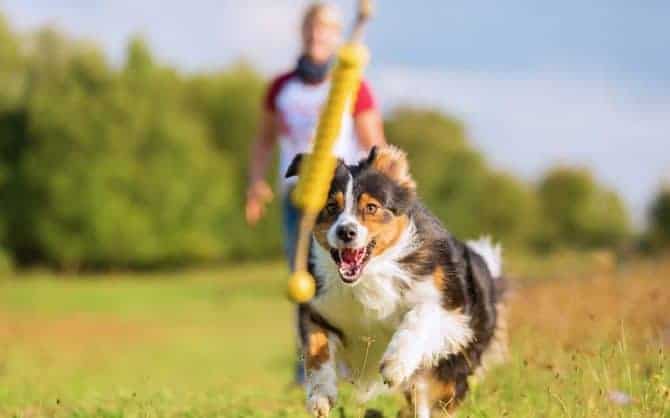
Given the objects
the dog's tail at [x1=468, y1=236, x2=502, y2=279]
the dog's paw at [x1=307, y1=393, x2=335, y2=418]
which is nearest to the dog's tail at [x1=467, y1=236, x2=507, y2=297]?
the dog's tail at [x1=468, y1=236, x2=502, y2=279]

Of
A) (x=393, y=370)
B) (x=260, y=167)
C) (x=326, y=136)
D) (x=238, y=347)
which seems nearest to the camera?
(x=326, y=136)

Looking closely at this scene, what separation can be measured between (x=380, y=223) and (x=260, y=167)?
134 inches

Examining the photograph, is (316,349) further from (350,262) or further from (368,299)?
(350,262)

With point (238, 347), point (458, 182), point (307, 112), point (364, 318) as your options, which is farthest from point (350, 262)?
point (458, 182)

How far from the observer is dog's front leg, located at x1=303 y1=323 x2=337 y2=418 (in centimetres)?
463

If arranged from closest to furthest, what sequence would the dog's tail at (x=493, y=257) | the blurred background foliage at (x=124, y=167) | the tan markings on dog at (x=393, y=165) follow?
the tan markings on dog at (x=393, y=165), the dog's tail at (x=493, y=257), the blurred background foliage at (x=124, y=167)

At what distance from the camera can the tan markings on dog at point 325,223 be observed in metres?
4.66

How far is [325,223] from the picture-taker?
15.4 feet

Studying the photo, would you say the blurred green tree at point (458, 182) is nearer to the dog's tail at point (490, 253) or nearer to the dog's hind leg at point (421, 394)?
the dog's tail at point (490, 253)

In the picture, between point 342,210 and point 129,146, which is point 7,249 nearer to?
point 129,146

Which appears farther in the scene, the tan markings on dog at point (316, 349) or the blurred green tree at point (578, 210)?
the blurred green tree at point (578, 210)

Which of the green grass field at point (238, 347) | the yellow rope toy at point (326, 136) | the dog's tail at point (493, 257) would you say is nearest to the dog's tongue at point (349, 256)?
the green grass field at point (238, 347)

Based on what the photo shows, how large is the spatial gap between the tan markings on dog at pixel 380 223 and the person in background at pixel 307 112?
88.4 inches

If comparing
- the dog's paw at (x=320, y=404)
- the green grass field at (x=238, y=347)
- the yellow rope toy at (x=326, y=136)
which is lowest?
the green grass field at (x=238, y=347)
